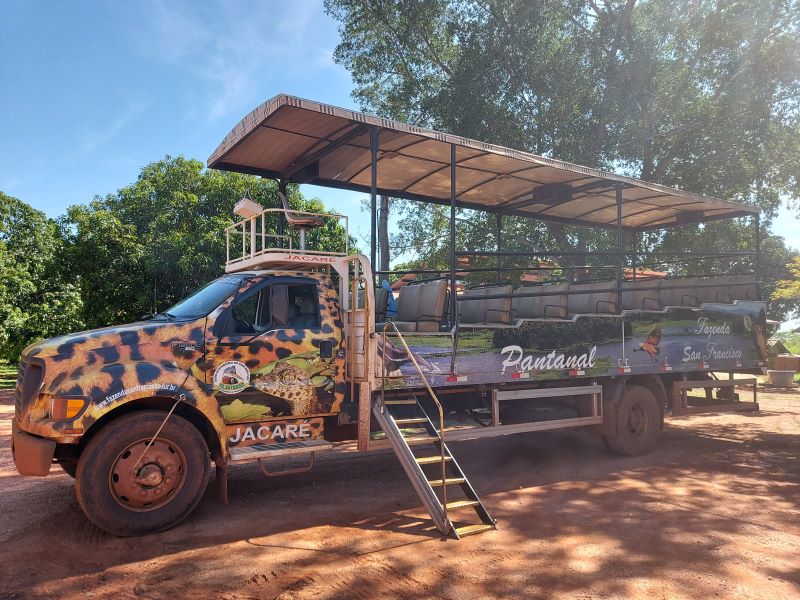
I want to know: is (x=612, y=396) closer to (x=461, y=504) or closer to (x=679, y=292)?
(x=679, y=292)

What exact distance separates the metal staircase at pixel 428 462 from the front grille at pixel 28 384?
301cm

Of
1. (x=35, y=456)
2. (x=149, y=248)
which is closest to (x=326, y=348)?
(x=35, y=456)

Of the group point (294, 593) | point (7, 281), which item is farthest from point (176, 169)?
point (294, 593)

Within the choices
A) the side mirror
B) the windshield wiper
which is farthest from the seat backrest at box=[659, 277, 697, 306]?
the windshield wiper

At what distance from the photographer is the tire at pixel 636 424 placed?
823 centimetres

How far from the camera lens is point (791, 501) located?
238 inches

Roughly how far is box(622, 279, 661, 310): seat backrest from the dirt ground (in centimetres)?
256

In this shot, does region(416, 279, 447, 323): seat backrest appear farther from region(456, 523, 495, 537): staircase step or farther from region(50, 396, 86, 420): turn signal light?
region(50, 396, 86, 420): turn signal light

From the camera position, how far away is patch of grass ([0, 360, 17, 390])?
71.6 ft

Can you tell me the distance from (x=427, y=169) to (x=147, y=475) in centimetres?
544

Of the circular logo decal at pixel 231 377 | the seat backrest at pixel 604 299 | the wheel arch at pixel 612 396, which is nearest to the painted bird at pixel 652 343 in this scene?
the wheel arch at pixel 612 396

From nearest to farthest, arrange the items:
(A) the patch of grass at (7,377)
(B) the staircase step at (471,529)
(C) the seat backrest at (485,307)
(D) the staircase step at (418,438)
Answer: (B) the staircase step at (471,529), (D) the staircase step at (418,438), (C) the seat backrest at (485,307), (A) the patch of grass at (7,377)

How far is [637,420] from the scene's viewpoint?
28.0ft

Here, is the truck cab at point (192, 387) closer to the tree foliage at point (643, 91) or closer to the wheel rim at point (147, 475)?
the wheel rim at point (147, 475)
